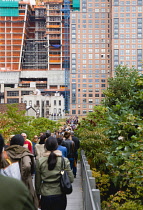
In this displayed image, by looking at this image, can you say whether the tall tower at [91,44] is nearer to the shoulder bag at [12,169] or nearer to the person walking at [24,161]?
the person walking at [24,161]

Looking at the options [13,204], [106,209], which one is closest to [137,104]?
[106,209]

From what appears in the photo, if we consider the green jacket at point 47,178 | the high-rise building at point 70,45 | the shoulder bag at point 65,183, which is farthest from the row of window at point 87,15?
Result: the shoulder bag at point 65,183

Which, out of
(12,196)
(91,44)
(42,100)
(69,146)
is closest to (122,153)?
(69,146)

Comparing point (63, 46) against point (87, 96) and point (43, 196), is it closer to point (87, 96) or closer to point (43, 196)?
point (87, 96)

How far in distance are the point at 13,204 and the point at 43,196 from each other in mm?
3931

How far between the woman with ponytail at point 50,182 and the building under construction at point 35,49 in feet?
472

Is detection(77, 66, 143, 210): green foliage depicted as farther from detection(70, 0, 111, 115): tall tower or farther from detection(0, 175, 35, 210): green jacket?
detection(70, 0, 111, 115): tall tower

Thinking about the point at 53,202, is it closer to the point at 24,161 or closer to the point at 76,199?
the point at 24,161

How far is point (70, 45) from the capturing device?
144 metres

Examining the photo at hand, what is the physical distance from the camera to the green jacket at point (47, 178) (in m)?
5.95

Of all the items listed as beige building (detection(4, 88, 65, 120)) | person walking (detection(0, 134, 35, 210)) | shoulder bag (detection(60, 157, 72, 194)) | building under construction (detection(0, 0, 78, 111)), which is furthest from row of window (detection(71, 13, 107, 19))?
person walking (detection(0, 134, 35, 210))

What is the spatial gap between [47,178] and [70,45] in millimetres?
139760

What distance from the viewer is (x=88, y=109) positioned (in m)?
139

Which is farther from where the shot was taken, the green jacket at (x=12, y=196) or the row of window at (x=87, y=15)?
the row of window at (x=87, y=15)
